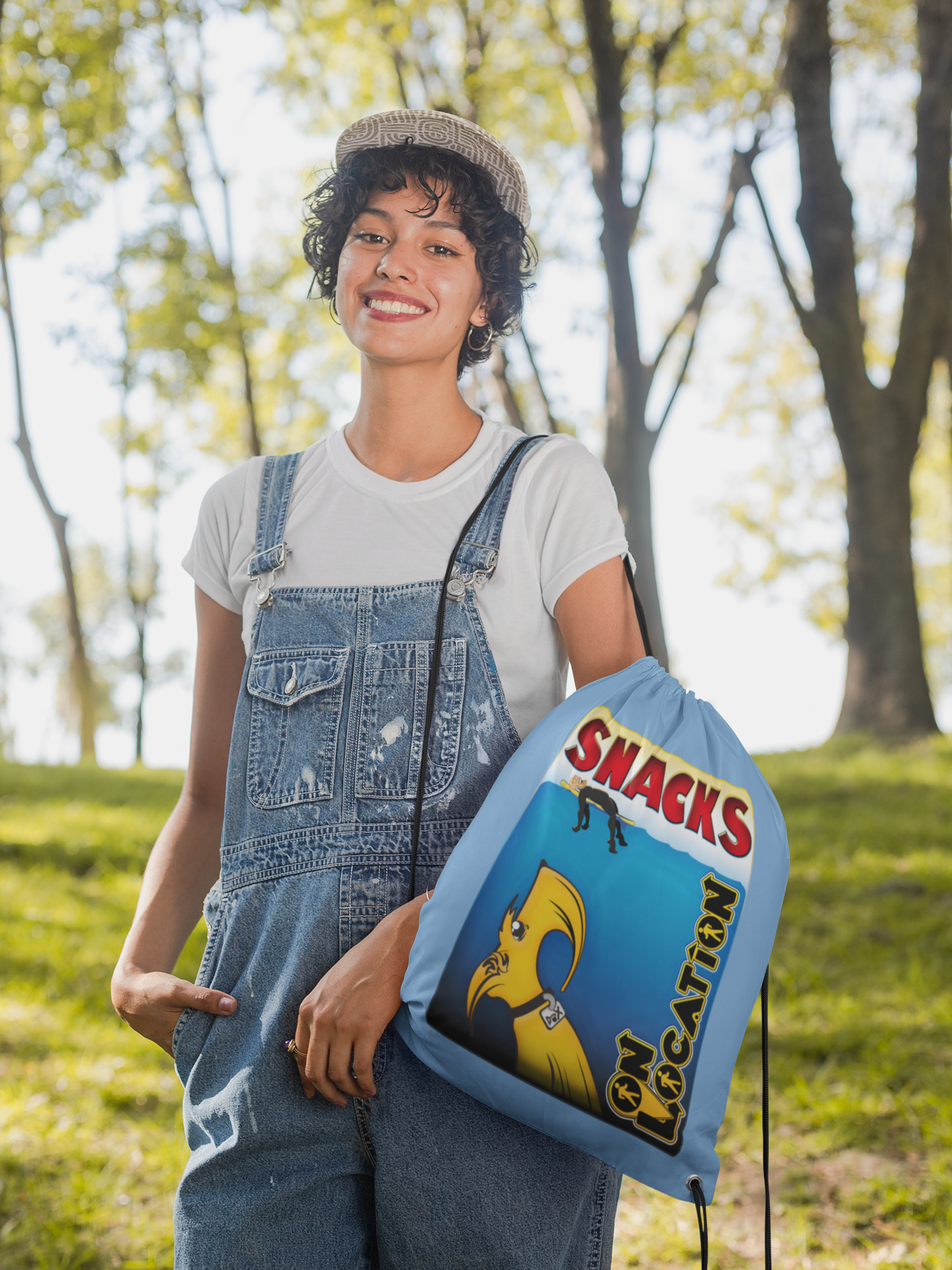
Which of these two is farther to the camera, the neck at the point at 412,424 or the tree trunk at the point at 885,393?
the tree trunk at the point at 885,393

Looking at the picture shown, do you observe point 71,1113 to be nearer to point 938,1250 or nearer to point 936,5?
point 938,1250

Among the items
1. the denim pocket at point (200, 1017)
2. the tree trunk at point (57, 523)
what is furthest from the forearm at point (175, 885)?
the tree trunk at point (57, 523)

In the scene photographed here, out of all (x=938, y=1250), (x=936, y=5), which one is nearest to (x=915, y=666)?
(x=936, y=5)

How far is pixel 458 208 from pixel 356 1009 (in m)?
1.29

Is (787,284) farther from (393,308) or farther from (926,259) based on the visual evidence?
(393,308)

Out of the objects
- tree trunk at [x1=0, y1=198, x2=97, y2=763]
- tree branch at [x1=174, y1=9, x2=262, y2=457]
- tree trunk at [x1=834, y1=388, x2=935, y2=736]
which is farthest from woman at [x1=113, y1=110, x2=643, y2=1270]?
tree trunk at [x1=0, y1=198, x2=97, y2=763]

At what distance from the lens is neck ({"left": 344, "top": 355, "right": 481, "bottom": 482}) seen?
5.61 feet

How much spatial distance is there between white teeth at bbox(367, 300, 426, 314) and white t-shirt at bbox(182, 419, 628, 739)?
0.23 meters

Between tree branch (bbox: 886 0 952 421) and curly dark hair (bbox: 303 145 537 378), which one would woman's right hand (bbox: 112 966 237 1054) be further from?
tree branch (bbox: 886 0 952 421)

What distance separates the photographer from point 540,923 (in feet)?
4.13

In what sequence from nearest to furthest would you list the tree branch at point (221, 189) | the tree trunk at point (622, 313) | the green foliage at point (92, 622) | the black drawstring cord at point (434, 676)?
the black drawstring cord at point (434, 676), the tree trunk at point (622, 313), the tree branch at point (221, 189), the green foliage at point (92, 622)

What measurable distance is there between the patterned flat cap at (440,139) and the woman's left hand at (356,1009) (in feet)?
4.10

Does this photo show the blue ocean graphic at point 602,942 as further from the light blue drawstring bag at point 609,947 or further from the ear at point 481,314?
the ear at point 481,314

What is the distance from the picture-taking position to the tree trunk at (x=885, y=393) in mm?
8852
